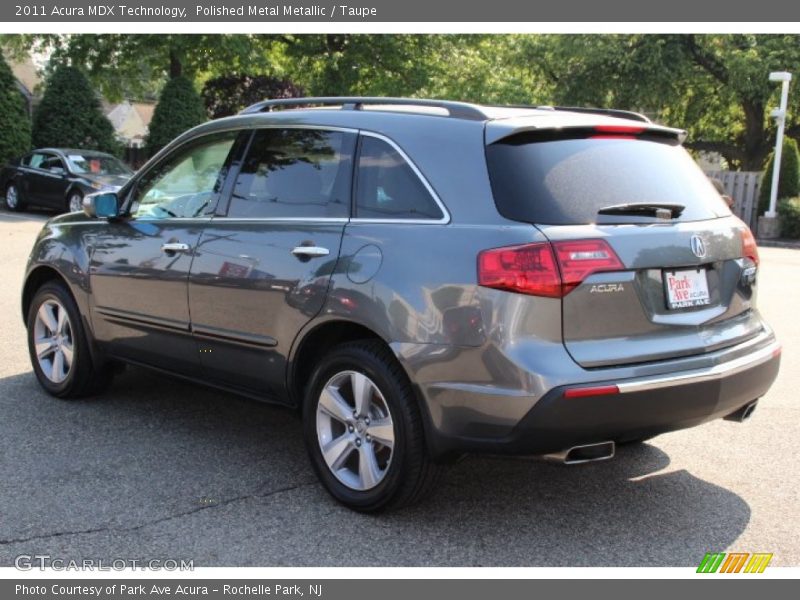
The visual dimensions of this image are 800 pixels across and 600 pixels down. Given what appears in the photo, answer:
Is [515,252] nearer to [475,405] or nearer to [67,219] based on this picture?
[475,405]

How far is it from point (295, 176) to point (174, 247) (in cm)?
86

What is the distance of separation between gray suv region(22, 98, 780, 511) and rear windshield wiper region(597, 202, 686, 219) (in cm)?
1

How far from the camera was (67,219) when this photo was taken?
6.12 meters

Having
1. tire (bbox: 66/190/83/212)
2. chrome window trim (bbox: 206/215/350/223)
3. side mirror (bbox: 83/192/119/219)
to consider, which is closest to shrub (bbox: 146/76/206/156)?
tire (bbox: 66/190/83/212)

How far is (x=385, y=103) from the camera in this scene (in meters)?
4.53

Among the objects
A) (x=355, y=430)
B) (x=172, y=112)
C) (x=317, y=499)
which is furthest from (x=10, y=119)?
(x=355, y=430)

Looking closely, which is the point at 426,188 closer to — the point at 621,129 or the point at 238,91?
the point at 621,129

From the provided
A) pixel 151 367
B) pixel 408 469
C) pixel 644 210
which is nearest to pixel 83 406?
pixel 151 367

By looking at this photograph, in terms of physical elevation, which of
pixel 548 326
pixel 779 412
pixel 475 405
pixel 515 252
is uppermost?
pixel 515 252

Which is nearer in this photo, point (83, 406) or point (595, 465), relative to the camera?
point (595, 465)

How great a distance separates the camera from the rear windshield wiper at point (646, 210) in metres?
3.85

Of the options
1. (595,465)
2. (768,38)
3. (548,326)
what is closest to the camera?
(548,326)

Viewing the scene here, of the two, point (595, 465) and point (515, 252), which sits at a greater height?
point (515, 252)

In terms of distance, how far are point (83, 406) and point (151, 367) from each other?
0.77 m
